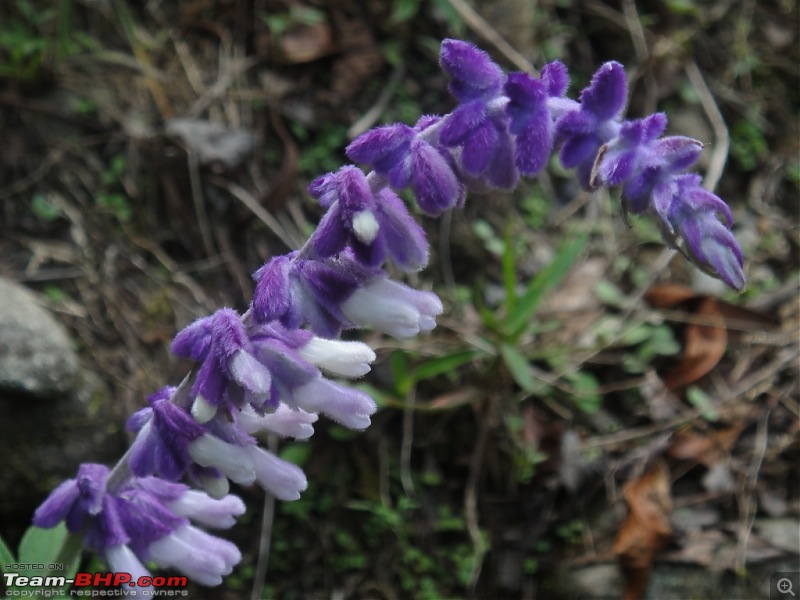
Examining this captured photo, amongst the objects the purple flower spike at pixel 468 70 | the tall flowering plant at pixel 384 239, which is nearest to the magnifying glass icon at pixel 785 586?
the tall flowering plant at pixel 384 239

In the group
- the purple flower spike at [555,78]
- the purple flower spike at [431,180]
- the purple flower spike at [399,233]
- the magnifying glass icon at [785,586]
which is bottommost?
the magnifying glass icon at [785,586]

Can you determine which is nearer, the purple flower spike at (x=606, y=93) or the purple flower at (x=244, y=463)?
the purple flower spike at (x=606, y=93)

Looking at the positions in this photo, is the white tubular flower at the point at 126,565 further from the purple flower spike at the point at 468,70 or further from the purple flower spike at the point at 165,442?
the purple flower spike at the point at 468,70

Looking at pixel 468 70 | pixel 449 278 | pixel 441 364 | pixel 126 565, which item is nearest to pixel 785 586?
pixel 441 364

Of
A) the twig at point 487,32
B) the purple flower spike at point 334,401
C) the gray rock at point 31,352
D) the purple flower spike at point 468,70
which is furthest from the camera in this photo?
the twig at point 487,32

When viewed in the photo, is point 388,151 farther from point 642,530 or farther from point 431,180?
point 642,530

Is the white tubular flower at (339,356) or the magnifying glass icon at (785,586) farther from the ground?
the white tubular flower at (339,356)

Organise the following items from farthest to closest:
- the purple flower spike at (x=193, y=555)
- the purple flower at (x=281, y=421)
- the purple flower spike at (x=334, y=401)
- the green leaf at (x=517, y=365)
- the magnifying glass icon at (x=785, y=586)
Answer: the green leaf at (x=517, y=365) < the magnifying glass icon at (x=785, y=586) < the purple flower spike at (x=193, y=555) < the purple flower at (x=281, y=421) < the purple flower spike at (x=334, y=401)

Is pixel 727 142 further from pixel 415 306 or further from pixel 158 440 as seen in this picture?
pixel 158 440
